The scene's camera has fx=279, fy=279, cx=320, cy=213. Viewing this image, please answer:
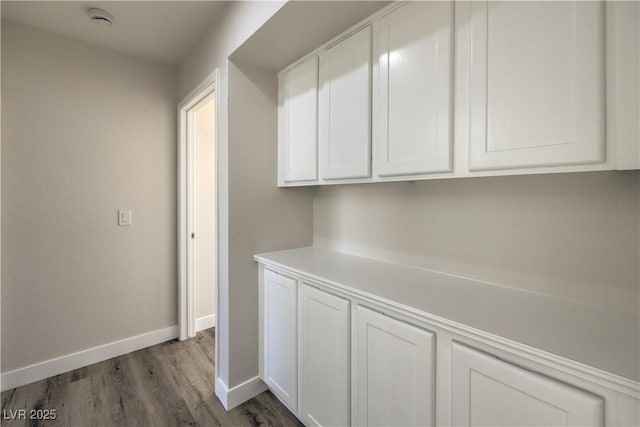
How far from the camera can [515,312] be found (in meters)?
0.92

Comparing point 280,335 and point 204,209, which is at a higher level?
point 204,209

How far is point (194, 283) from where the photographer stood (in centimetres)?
251

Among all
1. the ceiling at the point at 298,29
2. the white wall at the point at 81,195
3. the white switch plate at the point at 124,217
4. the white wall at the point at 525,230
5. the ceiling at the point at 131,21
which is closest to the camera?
the white wall at the point at 525,230

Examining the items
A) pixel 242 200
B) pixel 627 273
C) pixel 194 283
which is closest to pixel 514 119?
pixel 627 273

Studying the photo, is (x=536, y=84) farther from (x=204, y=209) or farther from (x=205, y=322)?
(x=205, y=322)

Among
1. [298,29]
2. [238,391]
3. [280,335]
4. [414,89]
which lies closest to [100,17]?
[298,29]

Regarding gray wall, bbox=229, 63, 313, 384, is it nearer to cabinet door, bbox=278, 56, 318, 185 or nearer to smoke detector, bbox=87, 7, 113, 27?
cabinet door, bbox=278, 56, 318, 185

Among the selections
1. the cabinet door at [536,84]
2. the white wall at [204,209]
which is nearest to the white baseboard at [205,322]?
the white wall at [204,209]

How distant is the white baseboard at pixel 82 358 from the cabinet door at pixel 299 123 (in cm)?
182

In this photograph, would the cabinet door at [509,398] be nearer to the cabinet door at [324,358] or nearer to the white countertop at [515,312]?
the white countertop at [515,312]

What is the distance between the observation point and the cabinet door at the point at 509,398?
2.15 ft

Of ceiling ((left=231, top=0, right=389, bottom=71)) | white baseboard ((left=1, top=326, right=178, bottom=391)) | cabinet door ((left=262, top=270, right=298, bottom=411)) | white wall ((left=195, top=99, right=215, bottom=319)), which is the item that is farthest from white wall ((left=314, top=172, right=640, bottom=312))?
white baseboard ((left=1, top=326, right=178, bottom=391))

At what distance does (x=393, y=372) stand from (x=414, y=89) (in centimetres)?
109

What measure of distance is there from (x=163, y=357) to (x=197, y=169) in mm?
1598
